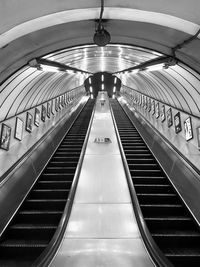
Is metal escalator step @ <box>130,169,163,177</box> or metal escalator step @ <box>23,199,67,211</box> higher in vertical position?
metal escalator step @ <box>130,169,163,177</box>

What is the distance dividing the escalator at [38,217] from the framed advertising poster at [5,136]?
1176 mm

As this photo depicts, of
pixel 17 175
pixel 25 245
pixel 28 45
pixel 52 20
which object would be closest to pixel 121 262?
pixel 25 245

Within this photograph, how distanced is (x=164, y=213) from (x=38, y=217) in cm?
218

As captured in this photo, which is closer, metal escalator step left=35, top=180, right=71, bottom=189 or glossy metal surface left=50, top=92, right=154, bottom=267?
glossy metal surface left=50, top=92, right=154, bottom=267

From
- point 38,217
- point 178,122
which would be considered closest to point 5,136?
point 38,217

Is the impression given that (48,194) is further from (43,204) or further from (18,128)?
(18,128)

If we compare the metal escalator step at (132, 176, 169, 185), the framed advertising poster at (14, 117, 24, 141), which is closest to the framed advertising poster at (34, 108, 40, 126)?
the framed advertising poster at (14, 117, 24, 141)

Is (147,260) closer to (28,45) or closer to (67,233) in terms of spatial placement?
(67,233)

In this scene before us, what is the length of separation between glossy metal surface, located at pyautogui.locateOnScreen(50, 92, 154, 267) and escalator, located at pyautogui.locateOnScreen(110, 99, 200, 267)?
0.42 metres

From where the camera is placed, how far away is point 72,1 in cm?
305

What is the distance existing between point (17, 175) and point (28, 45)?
246 centimetres

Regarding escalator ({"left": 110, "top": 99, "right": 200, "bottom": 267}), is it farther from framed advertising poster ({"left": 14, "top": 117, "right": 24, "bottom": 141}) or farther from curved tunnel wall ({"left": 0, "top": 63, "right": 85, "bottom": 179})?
framed advertising poster ({"left": 14, "top": 117, "right": 24, "bottom": 141})

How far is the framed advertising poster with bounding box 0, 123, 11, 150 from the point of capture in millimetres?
5541

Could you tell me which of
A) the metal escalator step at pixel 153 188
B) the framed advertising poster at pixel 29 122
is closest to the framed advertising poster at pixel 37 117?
the framed advertising poster at pixel 29 122
